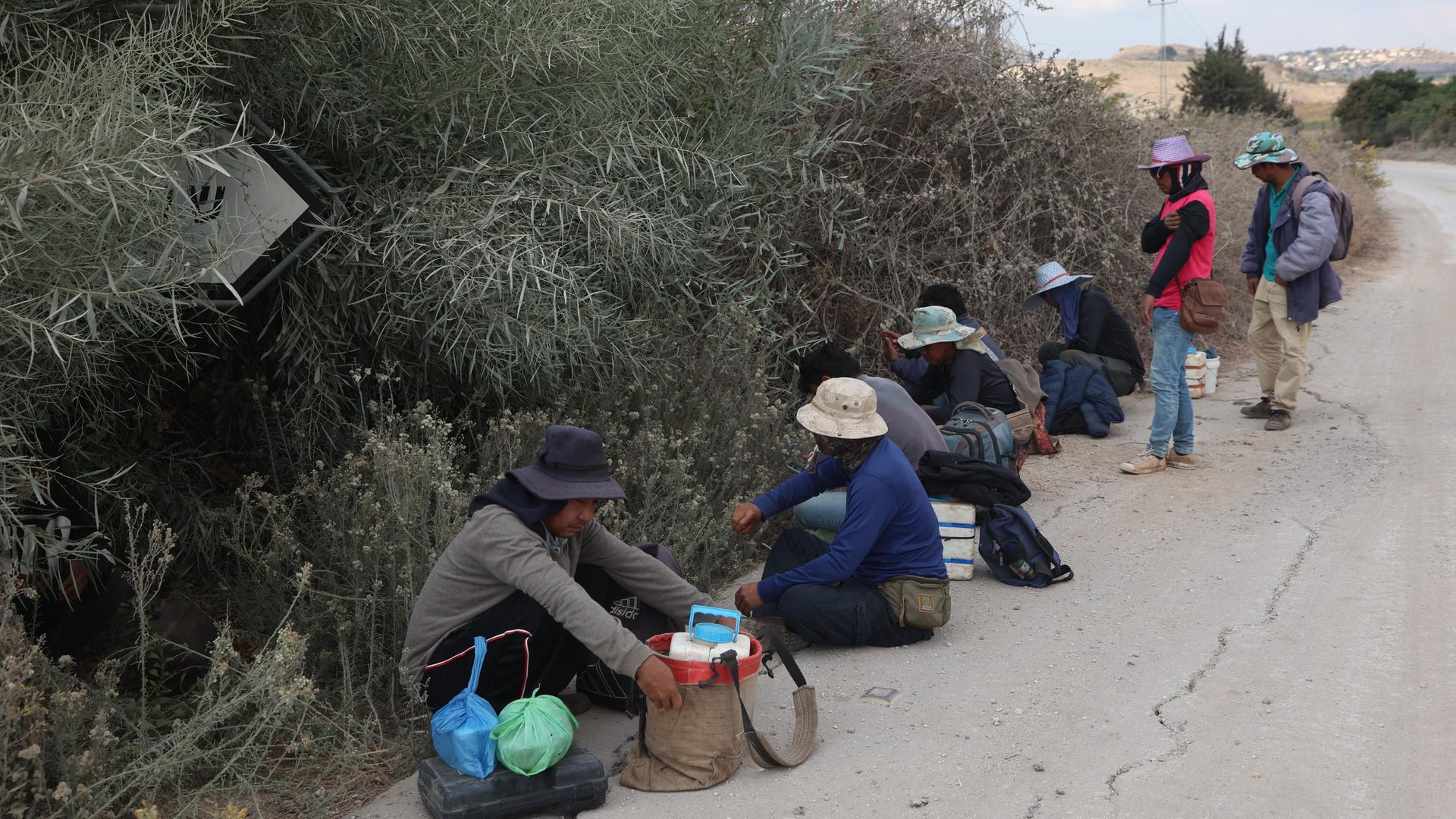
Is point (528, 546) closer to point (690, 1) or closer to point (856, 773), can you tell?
point (856, 773)

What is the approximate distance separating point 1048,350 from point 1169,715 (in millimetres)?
4983

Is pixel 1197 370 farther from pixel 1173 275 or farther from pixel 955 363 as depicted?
pixel 955 363

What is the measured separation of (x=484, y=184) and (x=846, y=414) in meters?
2.05

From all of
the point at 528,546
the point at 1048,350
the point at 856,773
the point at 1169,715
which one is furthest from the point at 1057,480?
the point at 528,546

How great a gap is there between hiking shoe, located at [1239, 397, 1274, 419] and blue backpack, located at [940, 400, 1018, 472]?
10.3ft

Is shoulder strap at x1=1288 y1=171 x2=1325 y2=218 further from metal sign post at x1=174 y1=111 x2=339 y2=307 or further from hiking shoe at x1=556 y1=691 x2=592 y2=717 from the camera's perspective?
metal sign post at x1=174 y1=111 x2=339 y2=307

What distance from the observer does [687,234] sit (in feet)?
21.5

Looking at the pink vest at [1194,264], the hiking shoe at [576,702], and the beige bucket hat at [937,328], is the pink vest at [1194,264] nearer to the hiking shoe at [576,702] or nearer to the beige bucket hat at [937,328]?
the beige bucket hat at [937,328]

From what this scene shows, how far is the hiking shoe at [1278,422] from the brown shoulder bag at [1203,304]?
162cm

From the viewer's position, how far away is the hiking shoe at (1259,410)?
877 centimetres

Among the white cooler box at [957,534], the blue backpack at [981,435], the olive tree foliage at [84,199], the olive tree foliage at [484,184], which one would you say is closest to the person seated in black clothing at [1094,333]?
the blue backpack at [981,435]

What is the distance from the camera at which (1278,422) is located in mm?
8430

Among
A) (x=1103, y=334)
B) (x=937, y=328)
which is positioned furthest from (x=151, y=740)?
(x=1103, y=334)

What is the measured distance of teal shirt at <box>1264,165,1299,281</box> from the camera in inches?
324
